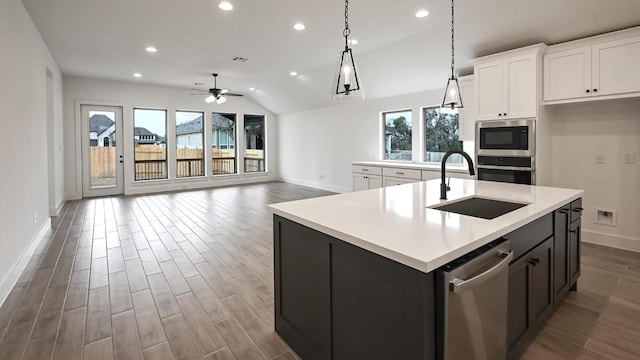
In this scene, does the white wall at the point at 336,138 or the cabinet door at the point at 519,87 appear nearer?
the cabinet door at the point at 519,87

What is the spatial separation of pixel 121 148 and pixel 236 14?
6.03m

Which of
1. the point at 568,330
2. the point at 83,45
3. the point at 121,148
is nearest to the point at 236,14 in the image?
the point at 83,45

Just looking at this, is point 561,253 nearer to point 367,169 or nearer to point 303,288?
point 303,288

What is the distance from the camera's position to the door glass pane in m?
7.95

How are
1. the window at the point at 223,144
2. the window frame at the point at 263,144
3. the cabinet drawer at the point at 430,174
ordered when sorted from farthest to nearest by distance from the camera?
1. the window frame at the point at 263,144
2. the window at the point at 223,144
3. the cabinet drawer at the point at 430,174

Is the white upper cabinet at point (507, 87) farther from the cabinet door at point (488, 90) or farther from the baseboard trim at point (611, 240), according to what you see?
the baseboard trim at point (611, 240)

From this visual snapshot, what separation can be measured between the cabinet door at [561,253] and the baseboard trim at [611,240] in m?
2.15

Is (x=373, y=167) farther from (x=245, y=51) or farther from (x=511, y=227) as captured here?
(x=511, y=227)

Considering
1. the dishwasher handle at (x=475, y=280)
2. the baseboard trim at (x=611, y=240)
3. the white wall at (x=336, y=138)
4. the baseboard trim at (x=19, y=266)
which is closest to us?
the dishwasher handle at (x=475, y=280)

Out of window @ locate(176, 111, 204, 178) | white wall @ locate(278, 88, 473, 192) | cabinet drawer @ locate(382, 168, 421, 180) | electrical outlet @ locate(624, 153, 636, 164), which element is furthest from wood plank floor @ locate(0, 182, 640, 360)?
window @ locate(176, 111, 204, 178)

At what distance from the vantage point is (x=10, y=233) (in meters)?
3.03

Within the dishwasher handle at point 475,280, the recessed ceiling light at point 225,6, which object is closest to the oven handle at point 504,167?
the dishwasher handle at point 475,280

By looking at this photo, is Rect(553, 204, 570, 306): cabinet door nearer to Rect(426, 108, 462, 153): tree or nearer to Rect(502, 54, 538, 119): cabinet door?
Rect(502, 54, 538, 119): cabinet door

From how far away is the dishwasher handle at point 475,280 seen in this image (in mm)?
1237
